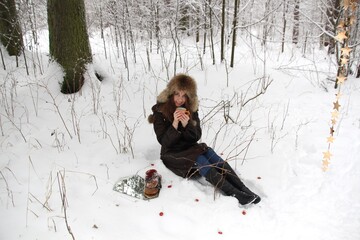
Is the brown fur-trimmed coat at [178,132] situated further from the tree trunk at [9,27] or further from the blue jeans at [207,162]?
the tree trunk at [9,27]

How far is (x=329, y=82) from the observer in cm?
505

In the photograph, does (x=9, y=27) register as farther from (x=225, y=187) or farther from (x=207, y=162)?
(x=225, y=187)

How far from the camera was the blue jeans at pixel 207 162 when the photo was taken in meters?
2.57

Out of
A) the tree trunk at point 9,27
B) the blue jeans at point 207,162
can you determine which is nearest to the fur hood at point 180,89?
the blue jeans at point 207,162

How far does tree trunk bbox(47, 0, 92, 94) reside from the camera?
3830mm

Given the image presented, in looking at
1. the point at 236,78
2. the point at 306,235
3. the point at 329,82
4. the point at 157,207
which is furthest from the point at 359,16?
the point at 157,207

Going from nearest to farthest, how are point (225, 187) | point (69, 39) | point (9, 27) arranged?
point (225, 187) → point (69, 39) → point (9, 27)

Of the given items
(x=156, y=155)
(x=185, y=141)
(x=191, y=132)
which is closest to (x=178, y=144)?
(x=185, y=141)

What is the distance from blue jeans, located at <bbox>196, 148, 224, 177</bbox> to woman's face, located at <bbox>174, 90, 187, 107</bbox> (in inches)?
22.1

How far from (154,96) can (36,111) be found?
→ 5.55ft

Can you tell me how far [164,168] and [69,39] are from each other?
96.5 inches

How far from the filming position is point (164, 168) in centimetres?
290

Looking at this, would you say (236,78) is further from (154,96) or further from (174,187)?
(174,187)

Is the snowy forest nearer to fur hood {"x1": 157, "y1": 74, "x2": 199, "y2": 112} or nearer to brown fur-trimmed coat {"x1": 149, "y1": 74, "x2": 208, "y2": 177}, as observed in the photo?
brown fur-trimmed coat {"x1": 149, "y1": 74, "x2": 208, "y2": 177}
